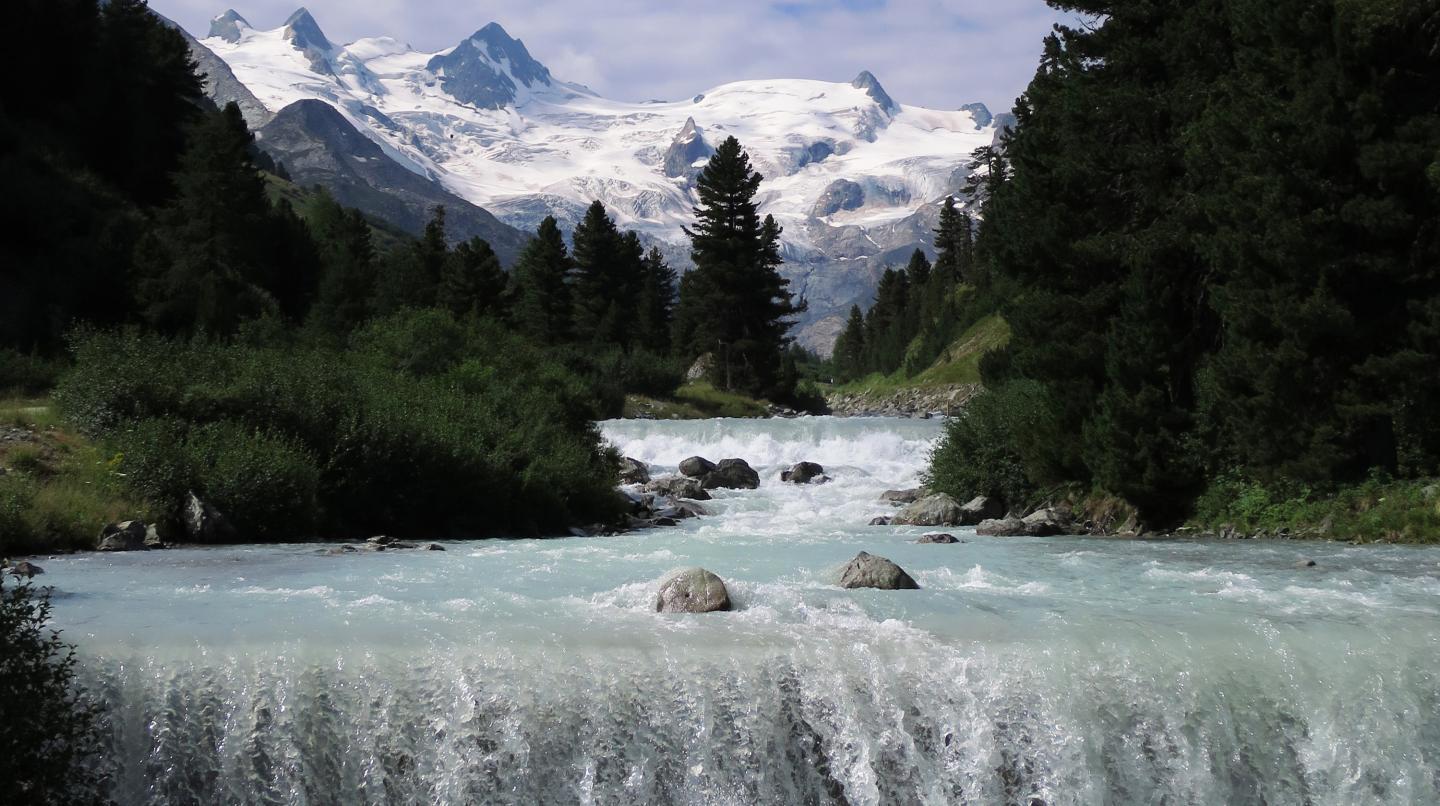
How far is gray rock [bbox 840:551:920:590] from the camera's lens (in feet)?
49.5

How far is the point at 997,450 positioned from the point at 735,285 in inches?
1952

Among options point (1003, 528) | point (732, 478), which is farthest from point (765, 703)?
point (732, 478)

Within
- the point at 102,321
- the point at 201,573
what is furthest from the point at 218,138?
the point at 201,573

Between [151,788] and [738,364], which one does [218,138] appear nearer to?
[738,364]

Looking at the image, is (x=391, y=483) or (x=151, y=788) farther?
(x=391, y=483)

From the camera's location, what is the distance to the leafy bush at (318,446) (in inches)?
811

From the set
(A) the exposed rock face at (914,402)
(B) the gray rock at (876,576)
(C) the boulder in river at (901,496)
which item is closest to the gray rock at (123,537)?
(B) the gray rock at (876,576)

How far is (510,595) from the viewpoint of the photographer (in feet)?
48.2

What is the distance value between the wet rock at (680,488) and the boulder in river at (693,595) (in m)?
18.8

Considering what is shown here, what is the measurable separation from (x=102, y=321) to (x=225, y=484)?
2793 centimetres

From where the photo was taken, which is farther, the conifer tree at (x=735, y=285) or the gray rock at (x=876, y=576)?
the conifer tree at (x=735, y=285)

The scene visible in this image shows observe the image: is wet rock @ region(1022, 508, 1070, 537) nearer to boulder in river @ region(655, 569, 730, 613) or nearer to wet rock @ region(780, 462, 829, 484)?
boulder in river @ region(655, 569, 730, 613)

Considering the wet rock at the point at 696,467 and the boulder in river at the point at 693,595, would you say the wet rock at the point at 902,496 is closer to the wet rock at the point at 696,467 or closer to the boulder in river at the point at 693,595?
the wet rock at the point at 696,467

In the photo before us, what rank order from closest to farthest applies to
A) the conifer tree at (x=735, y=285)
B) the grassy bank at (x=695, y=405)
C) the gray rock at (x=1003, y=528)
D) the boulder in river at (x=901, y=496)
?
1. the gray rock at (x=1003, y=528)
2. the boulder in river at (x=901, y=496)
3. the grassy bank at (x=695, y=405)
4. the conifer tree at (x=735, y=285)
